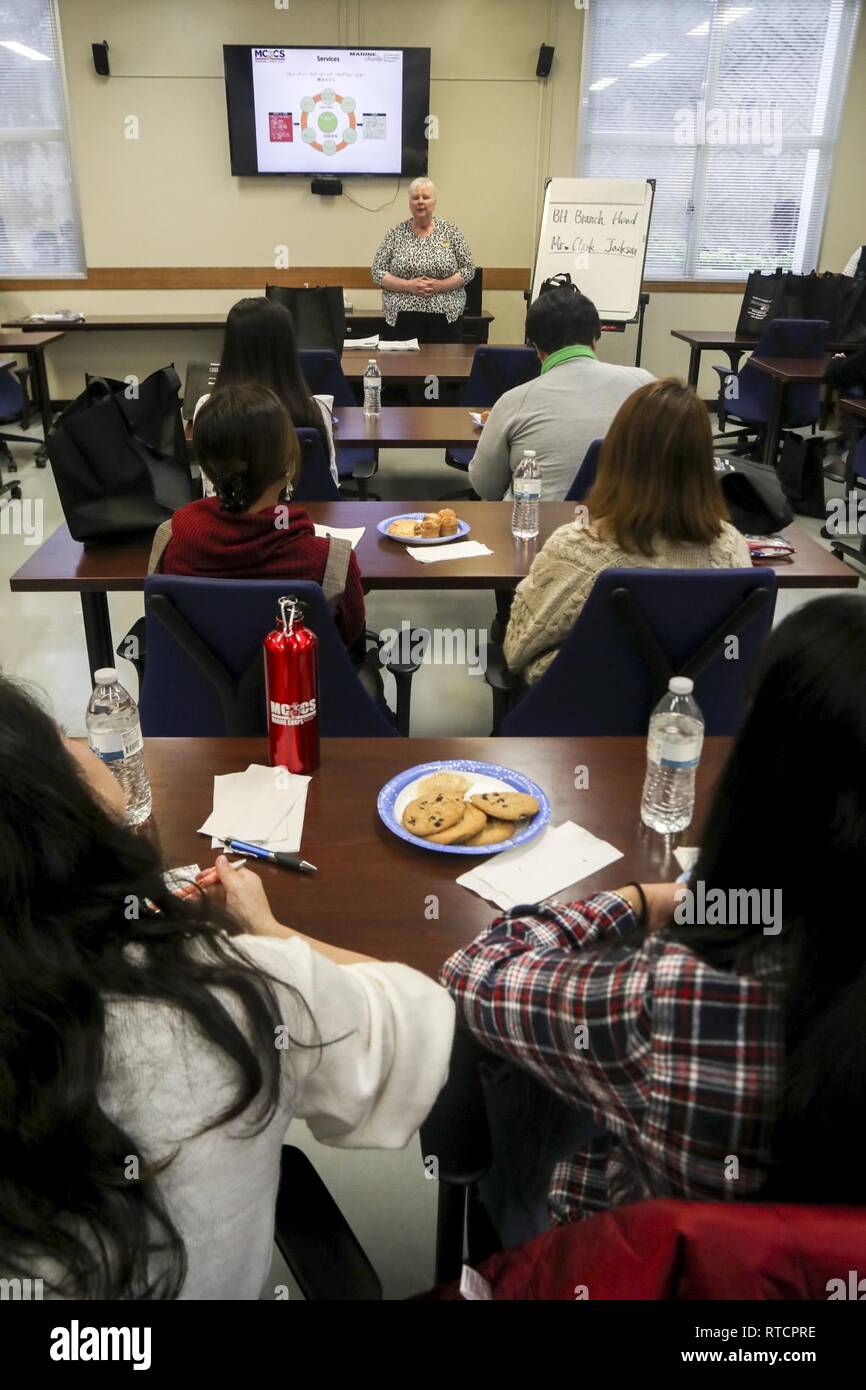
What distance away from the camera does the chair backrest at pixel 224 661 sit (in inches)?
64.4

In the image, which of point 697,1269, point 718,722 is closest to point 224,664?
point 718,722

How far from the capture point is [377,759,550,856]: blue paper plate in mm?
1232

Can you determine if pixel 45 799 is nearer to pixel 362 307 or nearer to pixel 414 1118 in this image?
pixel 414 1118

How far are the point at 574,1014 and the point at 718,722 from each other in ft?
4.01

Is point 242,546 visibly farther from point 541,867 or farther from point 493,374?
point 493,374

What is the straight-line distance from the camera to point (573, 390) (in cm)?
293

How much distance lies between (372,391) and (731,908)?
337 cm

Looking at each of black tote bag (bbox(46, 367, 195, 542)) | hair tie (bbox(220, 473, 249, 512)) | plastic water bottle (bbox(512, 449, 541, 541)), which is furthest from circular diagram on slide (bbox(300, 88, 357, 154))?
hair tie (bbox(220, 473, 249, 512))

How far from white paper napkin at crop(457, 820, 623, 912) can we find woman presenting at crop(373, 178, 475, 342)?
16.4 ft

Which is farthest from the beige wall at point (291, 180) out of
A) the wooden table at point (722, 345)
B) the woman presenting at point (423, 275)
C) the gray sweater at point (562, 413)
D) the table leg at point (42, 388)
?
the gray sweater at point (562, 413)

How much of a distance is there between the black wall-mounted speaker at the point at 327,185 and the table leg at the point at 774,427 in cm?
348

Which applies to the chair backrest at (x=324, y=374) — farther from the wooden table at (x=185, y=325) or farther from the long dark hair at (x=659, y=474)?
the wooden table at (x=185, y=325)

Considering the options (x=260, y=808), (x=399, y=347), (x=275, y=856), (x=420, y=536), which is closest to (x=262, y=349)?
(x=420, y=536)
